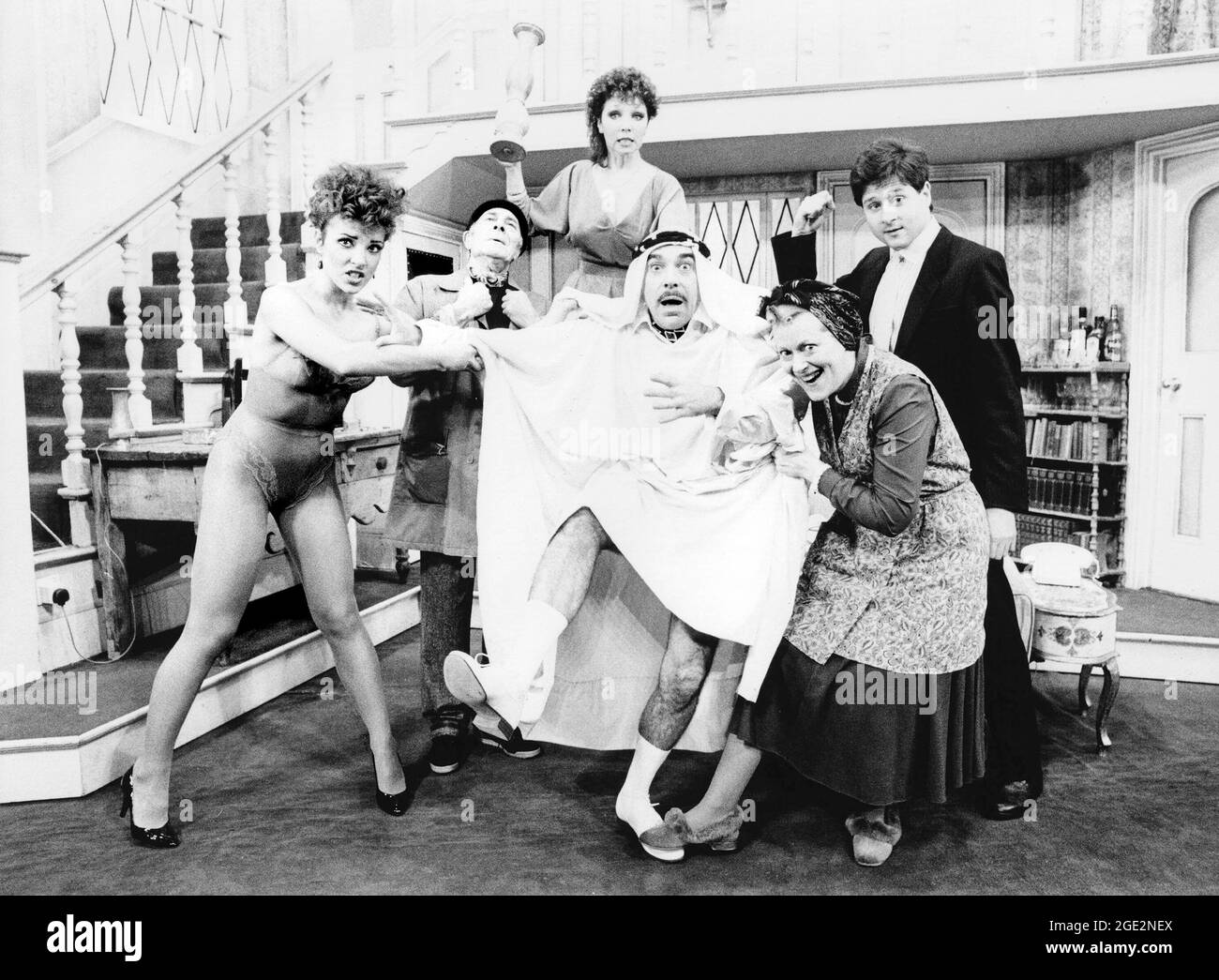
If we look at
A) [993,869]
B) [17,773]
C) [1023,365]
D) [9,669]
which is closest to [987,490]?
[993,869]

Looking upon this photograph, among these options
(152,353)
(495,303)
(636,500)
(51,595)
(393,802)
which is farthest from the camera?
(152,353)

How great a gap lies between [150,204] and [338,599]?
97.4 inches

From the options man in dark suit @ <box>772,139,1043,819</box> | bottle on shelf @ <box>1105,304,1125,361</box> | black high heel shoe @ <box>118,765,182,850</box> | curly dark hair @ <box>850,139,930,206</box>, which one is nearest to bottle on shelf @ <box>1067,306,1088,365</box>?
bottle on shelf @ <box>1105,304,1125,361</box>

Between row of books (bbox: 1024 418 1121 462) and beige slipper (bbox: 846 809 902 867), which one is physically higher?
row of books (bbox: 1024 418 1121 462)

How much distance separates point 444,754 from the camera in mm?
2771

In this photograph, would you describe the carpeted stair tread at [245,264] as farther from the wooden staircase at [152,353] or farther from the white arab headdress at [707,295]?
the white arab headdress at [707,295]

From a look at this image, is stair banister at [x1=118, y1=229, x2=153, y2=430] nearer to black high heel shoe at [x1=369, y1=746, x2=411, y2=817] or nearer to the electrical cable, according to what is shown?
the electrical cable

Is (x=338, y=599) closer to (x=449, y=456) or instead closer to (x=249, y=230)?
(x=449, y=456)

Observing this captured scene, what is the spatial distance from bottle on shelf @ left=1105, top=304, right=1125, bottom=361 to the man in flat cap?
4.28 meters

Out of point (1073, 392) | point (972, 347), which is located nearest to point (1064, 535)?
point (1073, 392)

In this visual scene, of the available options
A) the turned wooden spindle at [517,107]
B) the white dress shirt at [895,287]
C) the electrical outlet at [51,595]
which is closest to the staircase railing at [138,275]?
the electrical outlet at [51,595]

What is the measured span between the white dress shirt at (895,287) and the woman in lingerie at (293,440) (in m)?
1.20

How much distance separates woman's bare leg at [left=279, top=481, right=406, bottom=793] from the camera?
2400 millimetres
